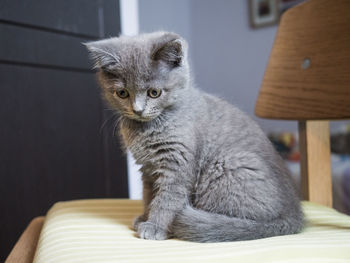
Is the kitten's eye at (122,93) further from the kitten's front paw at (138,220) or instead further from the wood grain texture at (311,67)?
the wood grain texture at (311,67)

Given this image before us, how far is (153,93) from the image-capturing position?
917mm

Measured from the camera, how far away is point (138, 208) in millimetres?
1130

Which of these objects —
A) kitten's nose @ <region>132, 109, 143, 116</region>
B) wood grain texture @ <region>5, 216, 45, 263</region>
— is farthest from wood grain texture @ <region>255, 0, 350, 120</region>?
wood grain texture @ <region>5, 216, 45, 263</region>

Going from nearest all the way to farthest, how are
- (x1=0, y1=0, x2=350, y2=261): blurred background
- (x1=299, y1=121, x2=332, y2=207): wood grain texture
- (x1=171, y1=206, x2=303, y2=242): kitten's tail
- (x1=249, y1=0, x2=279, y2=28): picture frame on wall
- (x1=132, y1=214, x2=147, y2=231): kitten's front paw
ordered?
(x1=171, y1=206, x2=303, y2=242): kitten's tail, (x1=132, y1=214, x2=147, y2=231): kitten's front paw, (x1=299, y1=121, x2=332, y2=207): wood grain texture, (x1=0, y1=0, x2=350, y2=261): blurred background, (x1=249, y1=0, x2=279, y2=28): picture frame on wall

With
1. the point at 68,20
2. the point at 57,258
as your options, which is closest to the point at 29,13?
the point at 68,20

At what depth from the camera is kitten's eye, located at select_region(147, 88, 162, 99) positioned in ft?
2.99

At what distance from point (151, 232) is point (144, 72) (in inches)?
15.6

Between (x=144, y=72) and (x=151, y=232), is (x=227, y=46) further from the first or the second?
(x=151, y=232)

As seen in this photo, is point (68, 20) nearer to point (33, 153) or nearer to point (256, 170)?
point (33, 153)

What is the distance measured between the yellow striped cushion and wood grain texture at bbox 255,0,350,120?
0.94ft

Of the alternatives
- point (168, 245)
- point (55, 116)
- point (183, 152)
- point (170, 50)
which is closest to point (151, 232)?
point (168, 245)

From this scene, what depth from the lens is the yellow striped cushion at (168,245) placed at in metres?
0.65

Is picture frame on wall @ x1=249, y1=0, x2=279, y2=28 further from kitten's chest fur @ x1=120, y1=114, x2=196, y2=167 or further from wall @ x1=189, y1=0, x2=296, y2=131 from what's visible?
kitten's chest fur @ x1=120, y1=114, x2=196, y2=167

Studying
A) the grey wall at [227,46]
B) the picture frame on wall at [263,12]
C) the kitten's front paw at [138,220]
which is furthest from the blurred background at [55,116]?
the picture frame on wall at [263,12]
